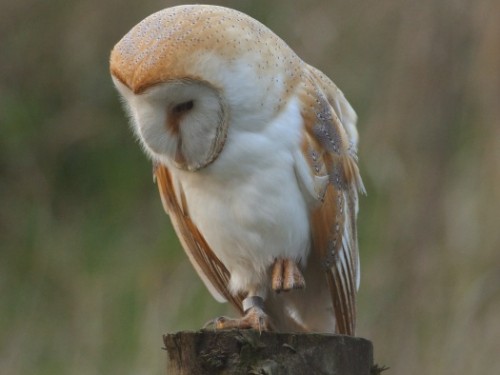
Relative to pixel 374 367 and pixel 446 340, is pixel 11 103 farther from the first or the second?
pixel 374 367

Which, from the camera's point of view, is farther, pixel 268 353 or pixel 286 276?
pixel 286 276

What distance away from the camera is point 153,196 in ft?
15.6

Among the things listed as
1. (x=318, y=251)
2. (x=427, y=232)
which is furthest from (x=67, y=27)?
(x=318, y=251)

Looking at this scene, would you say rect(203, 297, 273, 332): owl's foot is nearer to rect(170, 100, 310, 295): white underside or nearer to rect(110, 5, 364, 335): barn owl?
rect(110, 5, 364, 335): barn owl

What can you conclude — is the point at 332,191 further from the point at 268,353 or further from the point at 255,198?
the point at 268,353

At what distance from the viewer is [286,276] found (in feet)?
9.20

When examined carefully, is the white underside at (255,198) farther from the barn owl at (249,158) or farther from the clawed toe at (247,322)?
the clawed toe at (247,322)

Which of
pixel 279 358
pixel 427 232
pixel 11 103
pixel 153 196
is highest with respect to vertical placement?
pixel 11 103

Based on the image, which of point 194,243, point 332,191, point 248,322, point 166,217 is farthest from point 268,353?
point 166,217

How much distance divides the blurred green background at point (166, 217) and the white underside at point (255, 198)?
4.62 feet

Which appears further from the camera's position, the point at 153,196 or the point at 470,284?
the point at 153,196

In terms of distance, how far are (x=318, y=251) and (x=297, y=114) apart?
1.19 feet

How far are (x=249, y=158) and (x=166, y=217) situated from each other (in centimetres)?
201

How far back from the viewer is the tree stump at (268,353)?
7.27ft
